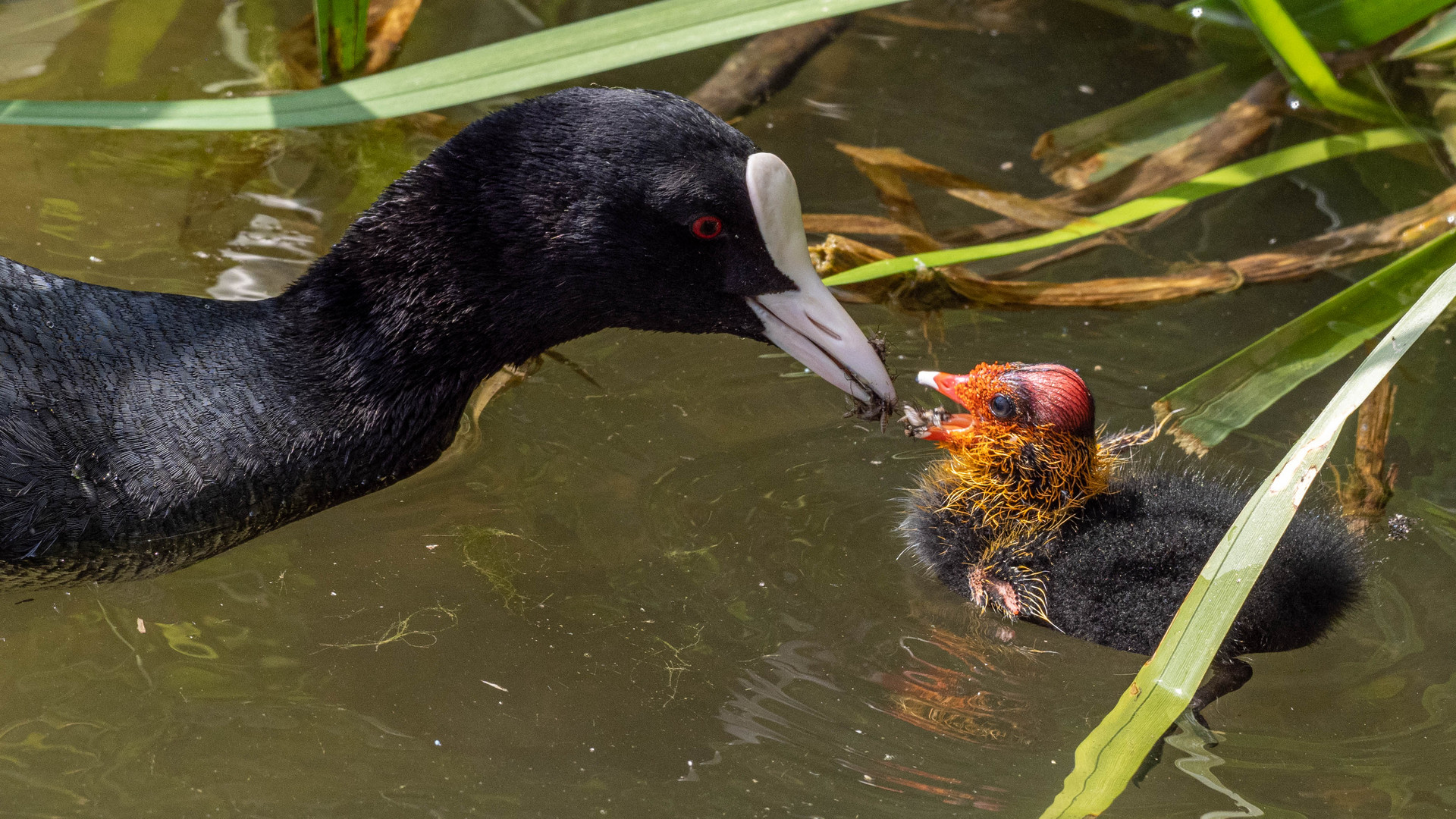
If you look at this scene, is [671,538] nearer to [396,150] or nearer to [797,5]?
[797,5]

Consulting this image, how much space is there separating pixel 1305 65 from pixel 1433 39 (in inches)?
13.7

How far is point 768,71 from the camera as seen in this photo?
14.5 ft

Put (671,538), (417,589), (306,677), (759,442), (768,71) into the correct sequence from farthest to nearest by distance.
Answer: (768,71)
(759,442)
(671,538)
(417,589)
(306,677)

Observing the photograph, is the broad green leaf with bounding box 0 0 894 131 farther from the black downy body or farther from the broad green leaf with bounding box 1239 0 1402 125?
the broad green leaf with bounding box 1239 0 1402 125

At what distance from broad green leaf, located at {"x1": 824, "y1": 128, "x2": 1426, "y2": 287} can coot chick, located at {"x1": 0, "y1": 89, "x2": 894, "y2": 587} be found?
2.78 ft

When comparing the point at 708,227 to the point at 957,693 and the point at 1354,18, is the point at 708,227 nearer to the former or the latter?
the point at 957,693

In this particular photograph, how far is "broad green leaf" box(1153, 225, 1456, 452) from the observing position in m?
2.96

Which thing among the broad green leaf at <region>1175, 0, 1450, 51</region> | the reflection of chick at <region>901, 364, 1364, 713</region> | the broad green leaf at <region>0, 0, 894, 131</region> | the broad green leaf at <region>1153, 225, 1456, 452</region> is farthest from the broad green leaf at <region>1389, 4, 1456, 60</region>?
the broad green leaf at <region>0, 0, 894, 131</region>

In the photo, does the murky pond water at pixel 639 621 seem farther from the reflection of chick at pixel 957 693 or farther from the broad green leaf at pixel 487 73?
the broad green leaf at pixel 487 73

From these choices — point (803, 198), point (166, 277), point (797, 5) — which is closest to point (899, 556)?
point (797, 5)

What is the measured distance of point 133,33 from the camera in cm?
433

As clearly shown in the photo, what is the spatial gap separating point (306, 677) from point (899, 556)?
1.23 m

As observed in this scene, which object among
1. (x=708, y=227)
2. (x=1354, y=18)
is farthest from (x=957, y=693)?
(x=1354, y=18)

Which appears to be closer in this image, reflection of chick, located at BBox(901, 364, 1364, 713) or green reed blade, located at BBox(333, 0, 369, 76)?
reflection of chick, located at BBox(901, 364, 1364, 713)
